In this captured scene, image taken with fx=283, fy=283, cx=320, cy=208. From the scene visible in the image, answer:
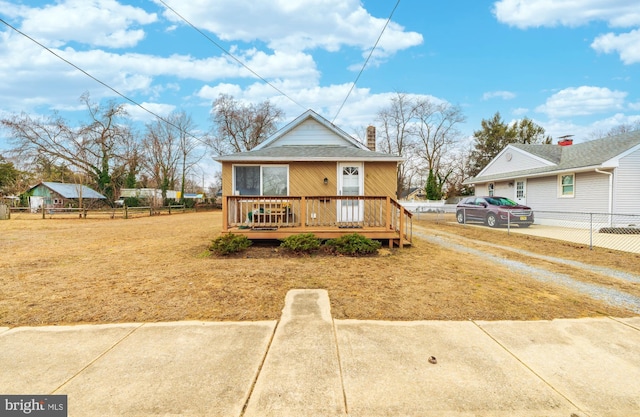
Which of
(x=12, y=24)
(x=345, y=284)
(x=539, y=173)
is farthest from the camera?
(x=539, y=173)

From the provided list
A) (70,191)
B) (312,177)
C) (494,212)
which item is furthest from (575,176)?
(70,191)

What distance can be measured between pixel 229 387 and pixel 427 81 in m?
21.1

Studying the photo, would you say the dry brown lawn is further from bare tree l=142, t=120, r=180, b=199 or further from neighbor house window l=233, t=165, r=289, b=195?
bare tree l=142, t=120, r=180, b=199

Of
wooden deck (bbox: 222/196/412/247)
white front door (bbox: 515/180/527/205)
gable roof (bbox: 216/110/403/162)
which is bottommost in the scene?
wooden deck (bbox: 222/196/412/247)

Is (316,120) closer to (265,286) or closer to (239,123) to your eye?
(265,286)

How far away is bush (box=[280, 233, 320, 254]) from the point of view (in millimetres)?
6859

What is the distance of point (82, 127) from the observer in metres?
31.9

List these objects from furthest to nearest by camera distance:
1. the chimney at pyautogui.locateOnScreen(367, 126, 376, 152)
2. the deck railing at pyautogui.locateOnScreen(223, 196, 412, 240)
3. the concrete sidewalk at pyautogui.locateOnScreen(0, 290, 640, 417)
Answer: the chimney at pyautogui.locateOnScreen(367, 126, 376, 152) < the deck railing at pyautogui.locateOnScreen(223, 196, 412, 240) < the concrete sidewalk at pyautogui.locateOnScreen(0, 290, 640, 417)

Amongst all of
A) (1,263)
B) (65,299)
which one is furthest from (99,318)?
(1,263)

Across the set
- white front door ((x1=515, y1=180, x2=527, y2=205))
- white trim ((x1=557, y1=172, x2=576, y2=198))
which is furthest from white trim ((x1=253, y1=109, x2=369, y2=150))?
white front door ((x1=515, y1=180, x2=527, y2=205))

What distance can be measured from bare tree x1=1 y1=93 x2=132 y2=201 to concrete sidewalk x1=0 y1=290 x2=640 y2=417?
126 ft

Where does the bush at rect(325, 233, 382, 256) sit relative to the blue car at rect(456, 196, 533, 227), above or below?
below

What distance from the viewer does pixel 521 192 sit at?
17016 mm

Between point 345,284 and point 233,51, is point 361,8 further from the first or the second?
point 345,284
